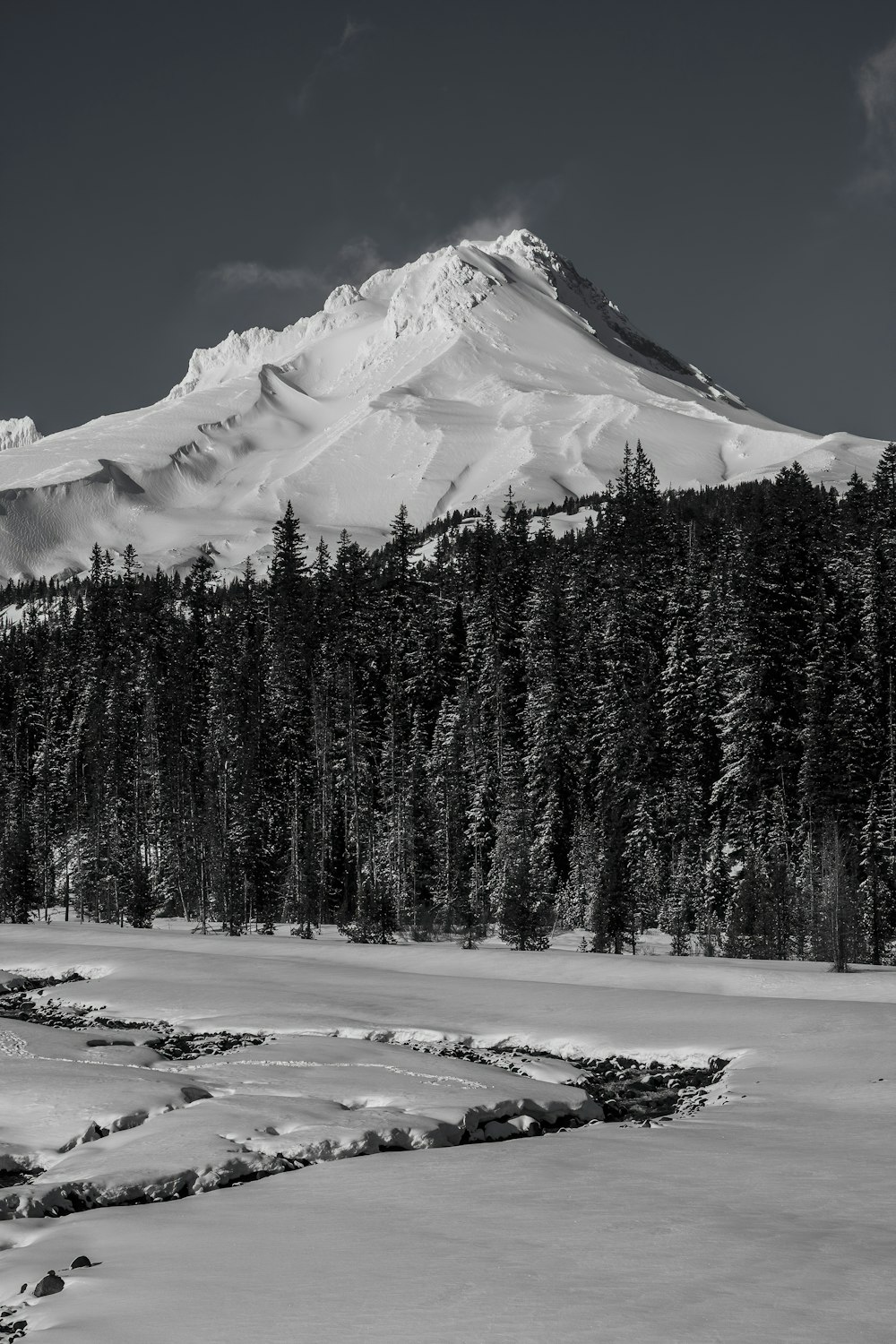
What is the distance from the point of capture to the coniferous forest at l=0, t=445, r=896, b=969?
50656mm

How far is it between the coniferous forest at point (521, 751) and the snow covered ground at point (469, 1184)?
15582mm

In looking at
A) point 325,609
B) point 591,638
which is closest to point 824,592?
point 591,638

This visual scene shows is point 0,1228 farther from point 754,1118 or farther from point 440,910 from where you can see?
point 440,910

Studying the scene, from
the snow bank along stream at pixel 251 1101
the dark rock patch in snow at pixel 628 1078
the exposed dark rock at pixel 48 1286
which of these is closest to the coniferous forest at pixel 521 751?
the dark rock patch in snow at pixel 628 1078

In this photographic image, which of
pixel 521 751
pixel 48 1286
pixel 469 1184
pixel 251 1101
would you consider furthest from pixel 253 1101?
pixel 521 751

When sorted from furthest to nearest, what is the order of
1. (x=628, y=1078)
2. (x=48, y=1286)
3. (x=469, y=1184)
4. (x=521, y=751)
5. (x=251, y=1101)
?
(x=521, y=751), (x=628, y=1078), (x=251, y=1101), (x=469, y=1184), (x=48, y=1286)

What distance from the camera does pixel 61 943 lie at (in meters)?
39.2

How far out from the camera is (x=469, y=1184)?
41.6 ft

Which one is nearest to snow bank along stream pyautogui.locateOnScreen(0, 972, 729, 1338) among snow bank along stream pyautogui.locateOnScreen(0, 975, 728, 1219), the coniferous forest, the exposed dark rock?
snow bank along stream pyautogui.locateOnScreen(0, 975, 728, 1219)

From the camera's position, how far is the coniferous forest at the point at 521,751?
5066 cm

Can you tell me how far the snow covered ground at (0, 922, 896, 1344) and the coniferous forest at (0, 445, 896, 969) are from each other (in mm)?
15582

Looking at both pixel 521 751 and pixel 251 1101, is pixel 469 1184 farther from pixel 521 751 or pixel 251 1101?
pixel 521 751

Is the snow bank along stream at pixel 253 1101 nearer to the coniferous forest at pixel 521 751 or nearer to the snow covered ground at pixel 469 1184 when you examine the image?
the snow covered ground at pixel 469 1184

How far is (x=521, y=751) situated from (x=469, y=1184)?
2130 inches
